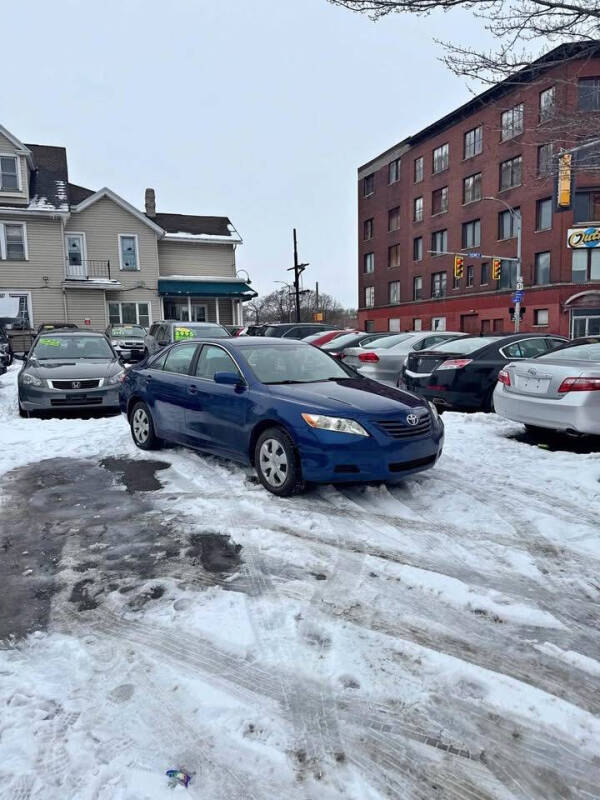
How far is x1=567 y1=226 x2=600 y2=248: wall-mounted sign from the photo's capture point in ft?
103

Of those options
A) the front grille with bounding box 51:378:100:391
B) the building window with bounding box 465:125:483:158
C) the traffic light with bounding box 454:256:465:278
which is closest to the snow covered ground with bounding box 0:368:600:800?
the front grille with bounding box 51:378:100:391

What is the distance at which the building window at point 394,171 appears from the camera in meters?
47.5

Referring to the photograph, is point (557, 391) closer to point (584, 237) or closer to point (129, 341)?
point (129, 341)

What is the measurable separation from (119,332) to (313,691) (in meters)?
20.8

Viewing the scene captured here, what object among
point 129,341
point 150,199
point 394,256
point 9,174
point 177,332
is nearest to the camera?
point 177,332

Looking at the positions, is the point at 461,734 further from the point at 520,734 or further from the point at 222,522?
the point at 222,522

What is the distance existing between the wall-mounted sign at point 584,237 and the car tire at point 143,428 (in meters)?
32.1

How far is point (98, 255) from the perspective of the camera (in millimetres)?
28922

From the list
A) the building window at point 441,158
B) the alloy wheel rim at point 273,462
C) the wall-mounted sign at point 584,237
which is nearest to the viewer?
the alloy wheel rim at point 273,462

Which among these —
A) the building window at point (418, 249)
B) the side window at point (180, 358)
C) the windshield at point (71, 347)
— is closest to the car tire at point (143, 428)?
the side window at point (180, 358)

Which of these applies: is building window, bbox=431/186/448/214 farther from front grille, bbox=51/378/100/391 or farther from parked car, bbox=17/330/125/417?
front grille, bbox=51/378/100/391

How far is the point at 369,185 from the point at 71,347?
46.4 meters

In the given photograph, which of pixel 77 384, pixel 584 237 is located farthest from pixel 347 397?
pixel 584 237

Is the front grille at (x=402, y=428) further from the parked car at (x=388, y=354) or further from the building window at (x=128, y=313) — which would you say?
the building window at (x=128, y=313)
